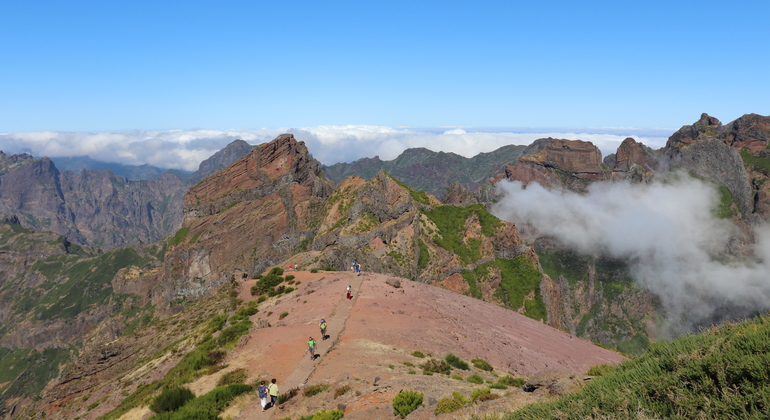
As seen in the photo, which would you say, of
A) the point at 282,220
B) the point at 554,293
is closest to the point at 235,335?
the point at 554,293

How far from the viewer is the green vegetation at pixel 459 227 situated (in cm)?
10188

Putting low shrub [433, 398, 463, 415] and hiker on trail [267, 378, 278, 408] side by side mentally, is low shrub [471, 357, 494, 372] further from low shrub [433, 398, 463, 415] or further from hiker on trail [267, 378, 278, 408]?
low shrub [433, 398, 463, 415]

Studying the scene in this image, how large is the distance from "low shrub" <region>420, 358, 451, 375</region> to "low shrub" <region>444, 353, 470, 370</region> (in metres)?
2.10

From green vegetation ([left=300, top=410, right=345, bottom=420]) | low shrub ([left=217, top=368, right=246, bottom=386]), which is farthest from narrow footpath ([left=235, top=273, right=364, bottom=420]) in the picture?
green vegetation ([left=300, top=410, right=345, bottom=420])

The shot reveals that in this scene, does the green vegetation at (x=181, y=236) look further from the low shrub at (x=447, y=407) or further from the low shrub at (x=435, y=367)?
the low shrub at (x=447, y=407)

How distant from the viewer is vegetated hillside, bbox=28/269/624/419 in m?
23.1

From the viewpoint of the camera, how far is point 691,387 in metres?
9.71

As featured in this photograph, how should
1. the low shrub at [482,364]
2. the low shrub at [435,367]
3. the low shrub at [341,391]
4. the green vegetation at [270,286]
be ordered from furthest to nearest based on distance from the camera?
the green vegetation at [270,286]
the low shrub at [482,364]
the low shrub at [435,367]
the low shrub at [341,391]

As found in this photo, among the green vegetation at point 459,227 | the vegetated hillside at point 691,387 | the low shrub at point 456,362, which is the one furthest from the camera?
the green vegetation at point 459,227

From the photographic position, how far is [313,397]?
2258 centimetres

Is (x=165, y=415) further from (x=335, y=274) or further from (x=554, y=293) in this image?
(x=554, y=293)

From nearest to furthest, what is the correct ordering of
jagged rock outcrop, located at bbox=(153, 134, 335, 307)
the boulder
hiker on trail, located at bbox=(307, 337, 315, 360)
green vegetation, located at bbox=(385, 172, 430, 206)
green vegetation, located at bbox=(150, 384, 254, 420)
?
the boulder, green vegetation, located at bbox=(150, 384, 254, 420), hiker on trail, located at bbox=(307, 337, 315, 360), green vegetation, located at bbox=(385, 172, 430, 206), jagged rock outcrop, located at bbox=(153, 134, 335, 307)

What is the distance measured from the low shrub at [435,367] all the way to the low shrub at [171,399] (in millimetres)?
16949

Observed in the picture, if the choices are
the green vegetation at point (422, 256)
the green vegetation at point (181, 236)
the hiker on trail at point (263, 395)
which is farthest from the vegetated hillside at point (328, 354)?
the green vegetation at point (181, 236)
